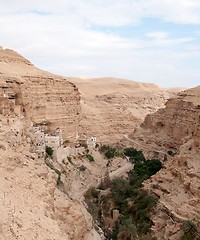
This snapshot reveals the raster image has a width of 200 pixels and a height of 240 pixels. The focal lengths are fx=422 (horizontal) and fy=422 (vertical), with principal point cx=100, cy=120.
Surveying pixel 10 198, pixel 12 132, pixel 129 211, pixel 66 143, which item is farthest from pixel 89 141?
pixel 10 198

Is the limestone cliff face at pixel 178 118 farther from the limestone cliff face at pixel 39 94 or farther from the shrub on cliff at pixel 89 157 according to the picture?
the limestone cliff face at pixel 39 94

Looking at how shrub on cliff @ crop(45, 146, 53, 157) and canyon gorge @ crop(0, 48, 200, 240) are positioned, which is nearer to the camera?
canyon gorge @ crop(0, 48, 200, 240)

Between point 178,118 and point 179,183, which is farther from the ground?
point 178,118

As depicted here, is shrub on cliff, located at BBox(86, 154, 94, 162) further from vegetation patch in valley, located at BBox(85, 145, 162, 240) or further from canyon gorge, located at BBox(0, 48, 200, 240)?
vegetation patch in valley, located at BBox(85, 145, 162, 240)

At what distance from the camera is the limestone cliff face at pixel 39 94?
26184mm

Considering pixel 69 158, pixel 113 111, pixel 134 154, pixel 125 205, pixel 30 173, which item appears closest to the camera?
pixel 30 173

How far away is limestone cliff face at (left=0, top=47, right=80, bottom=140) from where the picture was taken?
85.9 feet

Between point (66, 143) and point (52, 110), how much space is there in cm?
301

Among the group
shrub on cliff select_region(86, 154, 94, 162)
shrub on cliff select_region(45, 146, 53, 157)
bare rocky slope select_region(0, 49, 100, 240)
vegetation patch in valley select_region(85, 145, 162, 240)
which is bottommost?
vegetation patch in valley select_region(85, 145, 162, 240)

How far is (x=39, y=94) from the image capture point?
30.5 metres

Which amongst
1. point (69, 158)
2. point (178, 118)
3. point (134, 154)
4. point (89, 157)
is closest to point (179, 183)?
point (69, 158)

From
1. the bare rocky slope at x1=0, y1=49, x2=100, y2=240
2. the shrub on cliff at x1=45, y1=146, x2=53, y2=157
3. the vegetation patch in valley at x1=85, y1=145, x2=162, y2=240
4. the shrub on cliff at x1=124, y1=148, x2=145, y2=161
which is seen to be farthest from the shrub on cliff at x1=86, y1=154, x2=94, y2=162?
the shrub on cliff at x1=45, y1=146, x2=53, y2=157

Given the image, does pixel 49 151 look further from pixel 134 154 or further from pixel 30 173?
pixel 30 173

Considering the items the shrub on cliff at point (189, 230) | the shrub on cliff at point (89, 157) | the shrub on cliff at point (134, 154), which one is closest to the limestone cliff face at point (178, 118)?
the shrub on cliff at point (134, 154)
